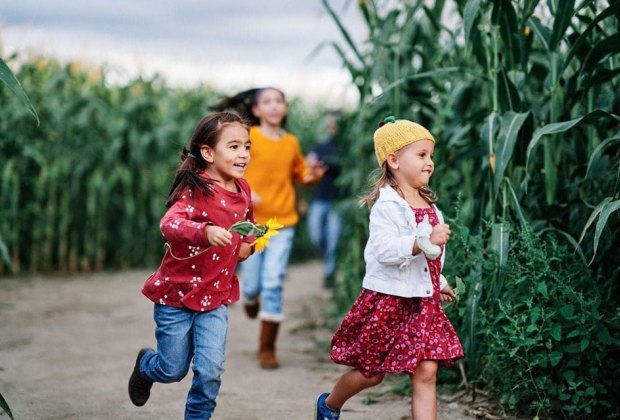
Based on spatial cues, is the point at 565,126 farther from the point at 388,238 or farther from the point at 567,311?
the point at 388,238

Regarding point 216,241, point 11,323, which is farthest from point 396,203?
point 11,323

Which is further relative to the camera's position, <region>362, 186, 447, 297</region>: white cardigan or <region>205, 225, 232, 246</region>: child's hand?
<region>362, 186, 447, 297</region>: white cardigan

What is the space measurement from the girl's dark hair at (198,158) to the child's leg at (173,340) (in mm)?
430

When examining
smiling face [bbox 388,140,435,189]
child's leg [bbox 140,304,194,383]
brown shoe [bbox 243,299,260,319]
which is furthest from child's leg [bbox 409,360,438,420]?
brown shoe [bbox 243,299,260,319]

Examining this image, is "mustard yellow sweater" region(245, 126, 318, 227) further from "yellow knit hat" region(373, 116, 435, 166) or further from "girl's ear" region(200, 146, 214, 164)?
"yellow knit hat" region(373, 116, 435, 166)

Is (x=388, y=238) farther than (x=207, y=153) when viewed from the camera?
No

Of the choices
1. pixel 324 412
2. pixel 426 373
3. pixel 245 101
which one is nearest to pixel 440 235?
pixel 426 373

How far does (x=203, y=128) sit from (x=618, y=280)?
1900mm

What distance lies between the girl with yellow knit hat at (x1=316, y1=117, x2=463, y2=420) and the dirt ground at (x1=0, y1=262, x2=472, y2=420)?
70 centimetres

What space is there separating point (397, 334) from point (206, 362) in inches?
29.1

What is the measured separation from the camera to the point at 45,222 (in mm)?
8758

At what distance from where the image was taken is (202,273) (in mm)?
3205

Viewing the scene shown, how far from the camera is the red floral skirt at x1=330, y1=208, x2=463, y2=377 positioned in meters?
3.02

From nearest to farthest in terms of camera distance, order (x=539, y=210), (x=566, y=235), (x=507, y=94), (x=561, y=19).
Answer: (x=561, y=19) → (x=566, y=235) → (x=507, y=94) → (x=539, y=210)
